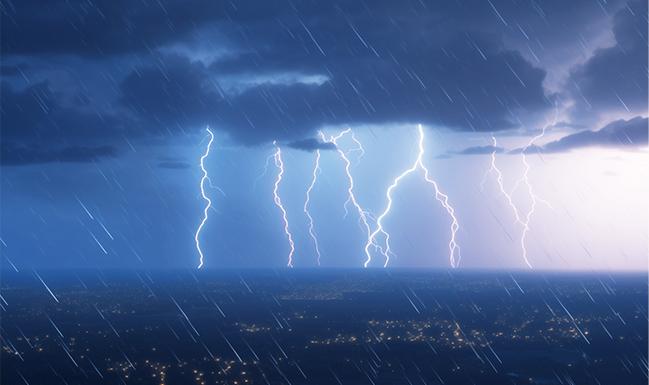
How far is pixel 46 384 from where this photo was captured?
42469mm

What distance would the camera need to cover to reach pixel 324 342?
58812 mm

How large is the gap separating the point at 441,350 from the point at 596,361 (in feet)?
36.9

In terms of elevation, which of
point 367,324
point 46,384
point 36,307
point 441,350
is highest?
point 36,307

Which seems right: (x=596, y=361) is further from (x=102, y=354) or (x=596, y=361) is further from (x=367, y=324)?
(x=102, y=354)

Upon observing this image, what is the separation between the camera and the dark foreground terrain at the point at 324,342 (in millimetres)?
44781

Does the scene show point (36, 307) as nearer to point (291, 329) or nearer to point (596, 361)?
point (291, 329)

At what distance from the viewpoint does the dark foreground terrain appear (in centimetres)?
4478

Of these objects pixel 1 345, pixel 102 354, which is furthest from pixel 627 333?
pixel 1 345

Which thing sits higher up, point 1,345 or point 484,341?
point 1,345

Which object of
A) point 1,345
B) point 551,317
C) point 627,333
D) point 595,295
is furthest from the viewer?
point 595,295

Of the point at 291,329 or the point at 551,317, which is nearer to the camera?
the point at 291,329

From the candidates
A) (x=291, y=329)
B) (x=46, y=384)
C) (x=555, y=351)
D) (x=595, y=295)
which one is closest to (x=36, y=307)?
(x=291, y=329)

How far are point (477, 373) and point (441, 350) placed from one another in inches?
389

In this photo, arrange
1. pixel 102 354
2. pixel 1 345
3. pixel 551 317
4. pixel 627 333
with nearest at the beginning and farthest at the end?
1. pixel 102 354
2. pixel 1 345
3. pixel 627 333
4. pixel 551 317
